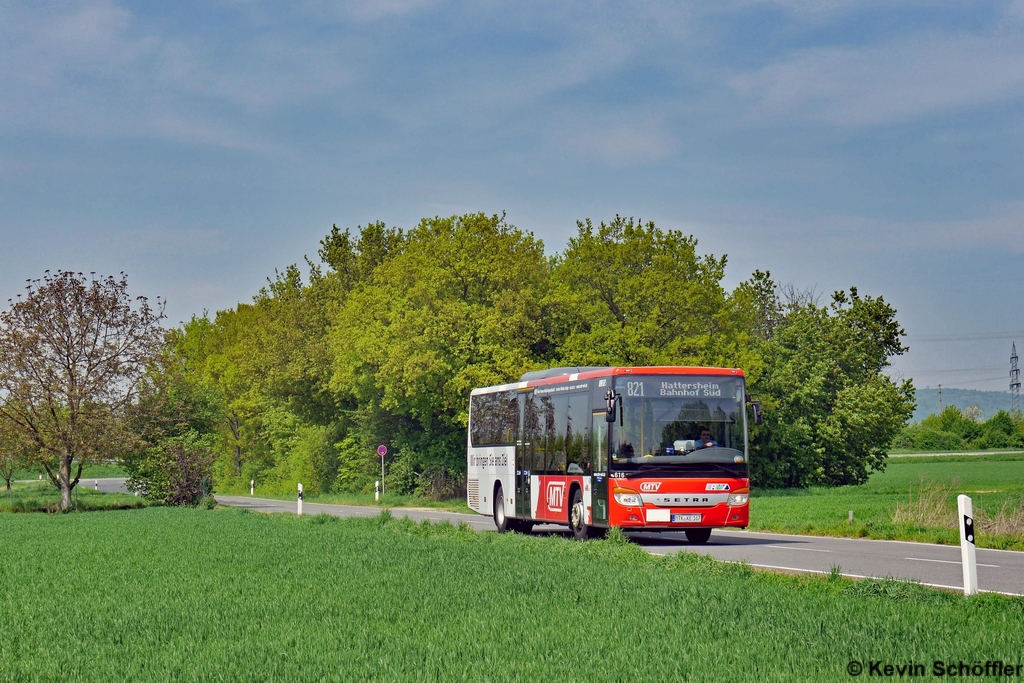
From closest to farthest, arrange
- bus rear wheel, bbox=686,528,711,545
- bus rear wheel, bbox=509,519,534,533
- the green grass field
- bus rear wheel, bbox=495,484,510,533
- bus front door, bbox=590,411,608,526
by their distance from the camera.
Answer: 1. the green grass field
2. bus front door, bbox=590,411,608,526
3. bus rear wheel, bbox=686,528,711,545
4. bus rear wheel, bbox=495,484,510,533
5. bus rear wheel, bbox=509,519,534,533

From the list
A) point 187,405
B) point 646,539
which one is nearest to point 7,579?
point 646,539

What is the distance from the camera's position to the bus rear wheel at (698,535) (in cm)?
2238

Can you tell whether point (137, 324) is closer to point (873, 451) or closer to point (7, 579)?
point (7, 579)

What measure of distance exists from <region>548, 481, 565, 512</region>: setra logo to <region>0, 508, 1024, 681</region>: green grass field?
5.70m

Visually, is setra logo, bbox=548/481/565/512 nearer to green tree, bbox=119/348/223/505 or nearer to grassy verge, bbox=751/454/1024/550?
grassy verge, bbox=751/454/1024/550

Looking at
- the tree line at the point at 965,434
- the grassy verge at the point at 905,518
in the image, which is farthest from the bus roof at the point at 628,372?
the tree line at the point at 965,434

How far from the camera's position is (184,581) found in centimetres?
1401

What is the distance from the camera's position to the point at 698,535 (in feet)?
73.9

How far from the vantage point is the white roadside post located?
11.7m

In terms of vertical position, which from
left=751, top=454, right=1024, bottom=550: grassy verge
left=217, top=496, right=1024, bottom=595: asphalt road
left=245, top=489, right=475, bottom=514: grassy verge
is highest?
left=751, top=454, right=1024, bottom=550: grassy verge

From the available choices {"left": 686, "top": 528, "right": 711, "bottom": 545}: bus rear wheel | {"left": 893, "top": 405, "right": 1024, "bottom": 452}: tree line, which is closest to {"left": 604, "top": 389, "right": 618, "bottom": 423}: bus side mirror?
{"left": 686, "top": 528, "right": 711, "bottom": 545}: bus rear wheel

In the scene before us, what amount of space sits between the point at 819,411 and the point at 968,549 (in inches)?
1779

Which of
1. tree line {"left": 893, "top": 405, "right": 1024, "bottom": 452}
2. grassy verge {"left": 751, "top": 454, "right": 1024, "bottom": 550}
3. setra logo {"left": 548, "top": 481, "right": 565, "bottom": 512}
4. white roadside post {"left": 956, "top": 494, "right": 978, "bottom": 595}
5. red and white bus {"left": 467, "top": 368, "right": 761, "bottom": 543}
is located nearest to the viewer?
white roadside post {"left": 956, "top": 494, "right": 978, "bottom": 595}

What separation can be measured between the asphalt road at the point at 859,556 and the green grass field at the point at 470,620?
2243mm
